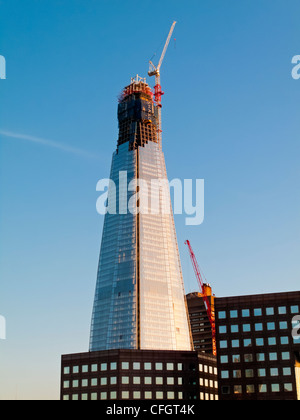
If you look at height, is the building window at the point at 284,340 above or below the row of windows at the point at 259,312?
below

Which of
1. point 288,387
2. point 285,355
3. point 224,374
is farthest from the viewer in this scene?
point 224,374

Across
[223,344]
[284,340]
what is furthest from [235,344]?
[284,340]

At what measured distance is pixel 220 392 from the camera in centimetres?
15388

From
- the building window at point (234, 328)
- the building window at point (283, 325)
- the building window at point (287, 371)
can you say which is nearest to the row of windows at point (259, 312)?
the building window at point (283, 325)

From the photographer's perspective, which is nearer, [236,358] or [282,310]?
[282,310]

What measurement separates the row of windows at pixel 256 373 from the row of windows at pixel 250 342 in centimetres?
597

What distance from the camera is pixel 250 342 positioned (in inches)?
6078

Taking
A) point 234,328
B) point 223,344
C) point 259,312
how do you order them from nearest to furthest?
1. point 259,312
2. point 234,328
3. point 223,344

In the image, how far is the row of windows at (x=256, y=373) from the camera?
150125 mm

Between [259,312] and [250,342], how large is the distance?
7814 mm

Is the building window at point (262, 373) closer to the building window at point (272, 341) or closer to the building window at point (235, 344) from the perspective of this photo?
the building window at point (272, 341)

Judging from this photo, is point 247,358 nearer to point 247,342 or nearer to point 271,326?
point 247,342
